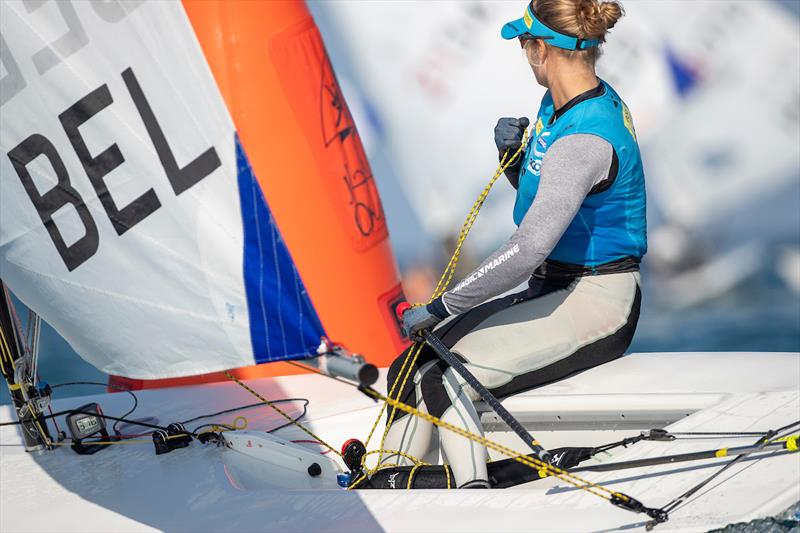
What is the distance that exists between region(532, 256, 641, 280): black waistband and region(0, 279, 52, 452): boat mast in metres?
1.07

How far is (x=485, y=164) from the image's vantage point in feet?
23.2

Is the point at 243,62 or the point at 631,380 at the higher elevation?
the point at 243,62

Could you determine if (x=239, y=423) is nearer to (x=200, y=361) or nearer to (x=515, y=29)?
(x=200, y=361)

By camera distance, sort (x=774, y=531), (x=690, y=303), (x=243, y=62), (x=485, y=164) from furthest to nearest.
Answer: (x=485, y=164), (x=690, y=303), (x=243, y=62), (x=774, y=531)

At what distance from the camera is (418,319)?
67.5 inches

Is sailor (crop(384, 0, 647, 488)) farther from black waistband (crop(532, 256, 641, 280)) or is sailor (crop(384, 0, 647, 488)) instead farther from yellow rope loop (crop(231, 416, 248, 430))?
yellow rope loop (crop(231, 416, 248, 430))

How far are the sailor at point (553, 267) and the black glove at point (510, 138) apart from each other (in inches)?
4.9

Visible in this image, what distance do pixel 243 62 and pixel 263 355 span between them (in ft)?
4.23

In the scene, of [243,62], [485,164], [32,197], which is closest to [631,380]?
[32,197]

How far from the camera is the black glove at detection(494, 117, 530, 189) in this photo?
1.97 m

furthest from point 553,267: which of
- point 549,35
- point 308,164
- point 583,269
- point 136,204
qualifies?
point 308,164

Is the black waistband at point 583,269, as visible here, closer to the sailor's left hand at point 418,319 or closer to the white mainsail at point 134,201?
the sailor's left hand at point 418,319

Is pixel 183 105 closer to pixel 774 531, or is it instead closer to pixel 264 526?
pixel 264 526

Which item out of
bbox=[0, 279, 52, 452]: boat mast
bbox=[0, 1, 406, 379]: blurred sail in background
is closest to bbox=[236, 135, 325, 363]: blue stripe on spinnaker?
bbox=[0, 1, 406, 379]: blurred sail in background
